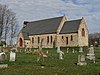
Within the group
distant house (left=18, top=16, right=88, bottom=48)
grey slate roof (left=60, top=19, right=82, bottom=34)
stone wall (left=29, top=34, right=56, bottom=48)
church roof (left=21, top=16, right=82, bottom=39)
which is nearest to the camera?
grey slate roof (left=60, top=19, right=82, bottom=34)

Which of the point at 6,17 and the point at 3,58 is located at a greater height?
the point at 6,17

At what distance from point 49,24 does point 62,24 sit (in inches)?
183

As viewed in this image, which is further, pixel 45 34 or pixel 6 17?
pixel 6 17

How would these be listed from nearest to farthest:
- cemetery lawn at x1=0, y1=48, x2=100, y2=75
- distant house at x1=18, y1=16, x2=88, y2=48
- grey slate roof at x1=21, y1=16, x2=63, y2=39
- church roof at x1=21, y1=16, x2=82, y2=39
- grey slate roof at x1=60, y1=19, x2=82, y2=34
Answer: cemetery lawn at x1=0, y1=48, x2=100, y2=75 → grey slate roof at x1=60, y1=19, x2=82, y2=34 → distant house at x1=18, y1=16, x2=88, y2=48 → church roof at x1=21, y1=16, x2=82, y2=39 → grey slate roof at x1=21, y1=16, x2=63, y2=39

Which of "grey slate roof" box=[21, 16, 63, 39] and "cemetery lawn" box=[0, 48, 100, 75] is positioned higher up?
"grey slate roof" box=[21, 16, 63, 39]

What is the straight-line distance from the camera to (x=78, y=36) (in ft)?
227

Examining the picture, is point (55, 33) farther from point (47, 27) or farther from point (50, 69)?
point (50, 69)

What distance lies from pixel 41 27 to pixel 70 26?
432 inches

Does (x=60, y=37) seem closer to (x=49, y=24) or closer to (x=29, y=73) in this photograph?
(x=49, y=24)

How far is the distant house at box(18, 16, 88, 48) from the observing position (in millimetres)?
70312

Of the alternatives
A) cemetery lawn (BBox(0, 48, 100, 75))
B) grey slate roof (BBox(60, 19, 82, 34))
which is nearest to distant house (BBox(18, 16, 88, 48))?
grey slate roof (BBox(60, 19, 82, 34))

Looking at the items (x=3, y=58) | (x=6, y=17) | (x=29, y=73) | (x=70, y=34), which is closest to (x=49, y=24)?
(x=70, y=34)

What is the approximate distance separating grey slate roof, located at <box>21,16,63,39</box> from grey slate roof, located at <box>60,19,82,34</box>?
2.18m

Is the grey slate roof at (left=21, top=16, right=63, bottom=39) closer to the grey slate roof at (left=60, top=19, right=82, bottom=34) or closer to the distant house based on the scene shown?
the distant house
